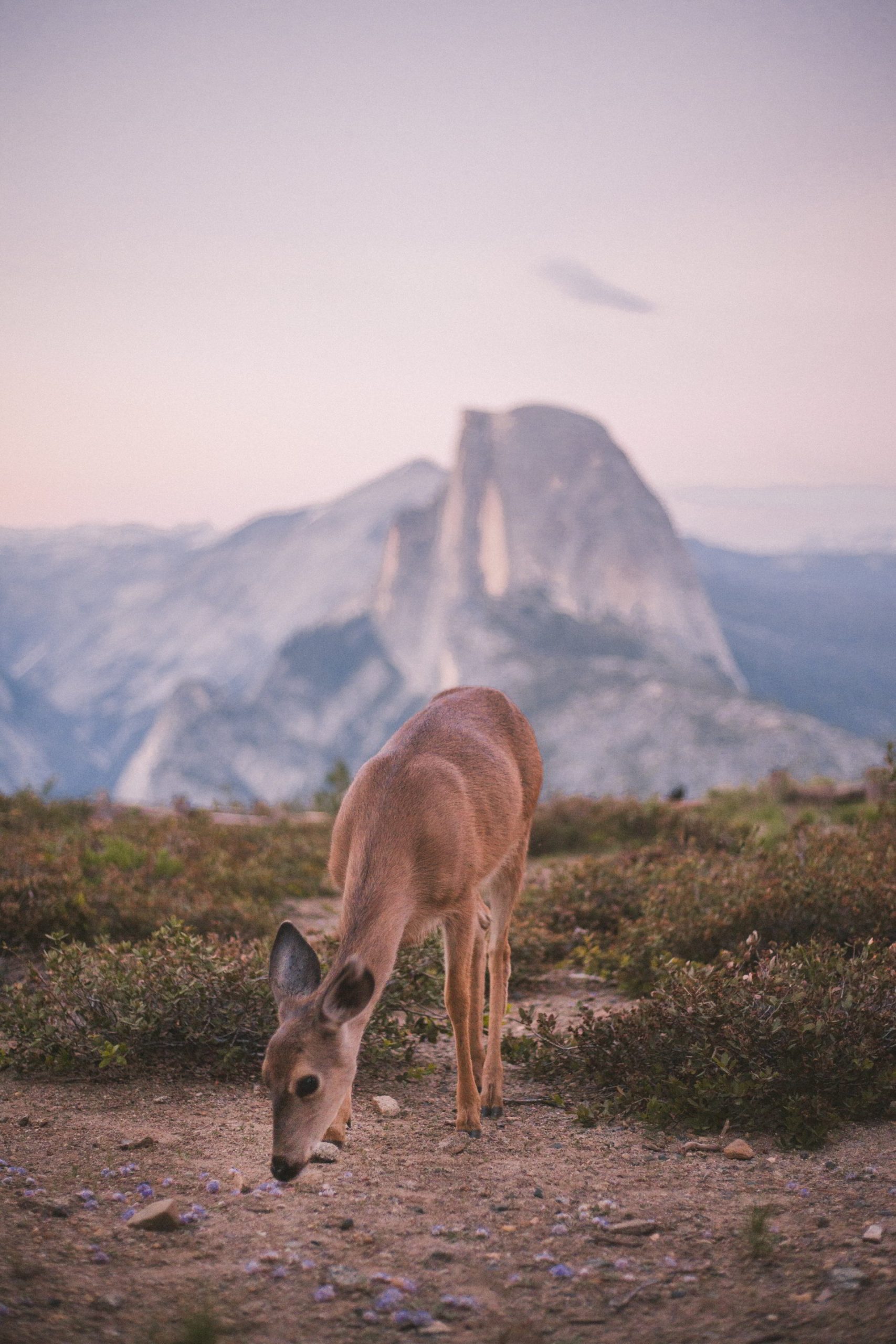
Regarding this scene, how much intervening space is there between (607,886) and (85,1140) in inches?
223

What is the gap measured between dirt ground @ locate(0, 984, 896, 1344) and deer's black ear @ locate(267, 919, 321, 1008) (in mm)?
902

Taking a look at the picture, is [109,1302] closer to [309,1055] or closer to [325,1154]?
[309,1055]

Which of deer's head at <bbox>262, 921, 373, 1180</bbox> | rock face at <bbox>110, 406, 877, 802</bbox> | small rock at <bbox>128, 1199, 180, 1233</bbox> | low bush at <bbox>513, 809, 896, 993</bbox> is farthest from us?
rock face at <bbox>110, 406, 877, 802</bbox>

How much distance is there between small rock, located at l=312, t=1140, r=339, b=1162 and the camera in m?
5.41

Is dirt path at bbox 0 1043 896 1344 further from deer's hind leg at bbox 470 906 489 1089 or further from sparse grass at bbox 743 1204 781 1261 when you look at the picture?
deer's hind leg at bbox 470 906 489 1089

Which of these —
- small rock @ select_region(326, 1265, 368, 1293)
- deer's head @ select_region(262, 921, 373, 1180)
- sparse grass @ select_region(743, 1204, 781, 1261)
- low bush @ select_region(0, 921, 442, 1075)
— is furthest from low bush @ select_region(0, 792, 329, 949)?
sparse grass @ select_region(743, 1204, 781, 1261)

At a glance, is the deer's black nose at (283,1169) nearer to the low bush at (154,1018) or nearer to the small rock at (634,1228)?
the small rock at (634,1228)

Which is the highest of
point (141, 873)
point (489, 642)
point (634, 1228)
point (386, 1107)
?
point (634, 1228)

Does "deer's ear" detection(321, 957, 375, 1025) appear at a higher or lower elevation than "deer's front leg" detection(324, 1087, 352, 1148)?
higher

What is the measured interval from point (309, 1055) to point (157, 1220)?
89 cm

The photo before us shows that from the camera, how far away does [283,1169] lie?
4.58m

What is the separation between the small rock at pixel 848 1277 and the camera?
3.89 m

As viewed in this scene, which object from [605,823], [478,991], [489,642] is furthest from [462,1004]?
[489,642]

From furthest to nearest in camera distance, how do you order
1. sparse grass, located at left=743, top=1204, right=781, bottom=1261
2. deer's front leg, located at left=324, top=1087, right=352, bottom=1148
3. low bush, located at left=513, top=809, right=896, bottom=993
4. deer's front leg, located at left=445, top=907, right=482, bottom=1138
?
1. low bush, located at left=513, top=809, right=896, bottom=993
2. deer's front leg, located at left=445, top=907, right=482, bottom=1138
3. deer's front leg, located at left=324, top=1087, right=352, bottom=1148
4. sparse grass, located at left=743, top=1204, right=781, bottom=1261
